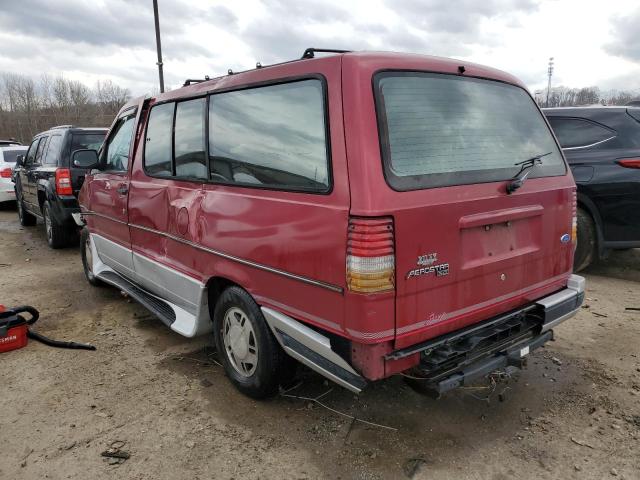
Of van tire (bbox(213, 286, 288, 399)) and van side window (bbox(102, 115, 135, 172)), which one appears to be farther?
van side window (bbox(102, 115, 135, 172))

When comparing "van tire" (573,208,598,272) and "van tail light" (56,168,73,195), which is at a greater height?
"van tail light" (56,168,73,195)

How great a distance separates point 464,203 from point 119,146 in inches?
136

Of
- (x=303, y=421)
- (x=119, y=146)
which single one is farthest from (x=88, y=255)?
(x=303, y=421)

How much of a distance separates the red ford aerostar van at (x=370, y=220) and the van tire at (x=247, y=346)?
0.04 feet

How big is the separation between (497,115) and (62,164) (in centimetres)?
651

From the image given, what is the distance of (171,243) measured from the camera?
3566 mm

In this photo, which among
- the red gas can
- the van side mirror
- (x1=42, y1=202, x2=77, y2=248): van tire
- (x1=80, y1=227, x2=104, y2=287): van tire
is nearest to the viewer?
the red gas can

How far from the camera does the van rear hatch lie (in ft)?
7.38

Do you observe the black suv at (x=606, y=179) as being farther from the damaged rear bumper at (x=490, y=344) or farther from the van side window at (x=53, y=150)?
the van side window at (x=53, y=150)

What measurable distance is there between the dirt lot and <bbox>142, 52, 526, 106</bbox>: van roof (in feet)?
6.52

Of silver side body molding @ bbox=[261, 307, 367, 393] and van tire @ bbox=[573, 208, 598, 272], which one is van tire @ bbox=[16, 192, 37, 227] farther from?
van tire @ bbox=[573, 208, 598, 272]

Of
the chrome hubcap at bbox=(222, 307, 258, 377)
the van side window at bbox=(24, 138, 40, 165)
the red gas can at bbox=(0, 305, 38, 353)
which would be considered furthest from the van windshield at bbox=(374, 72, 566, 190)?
the van side window at bbox=(24, 138, 40, 165)

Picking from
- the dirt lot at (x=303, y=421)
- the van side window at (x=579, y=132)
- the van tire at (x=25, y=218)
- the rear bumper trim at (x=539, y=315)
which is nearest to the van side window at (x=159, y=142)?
the dirt lot at (x=303, y=421)

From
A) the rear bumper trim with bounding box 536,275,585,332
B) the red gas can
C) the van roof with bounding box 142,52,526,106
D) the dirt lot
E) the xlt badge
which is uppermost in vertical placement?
the van roof with bounding box 142,52,526,106
